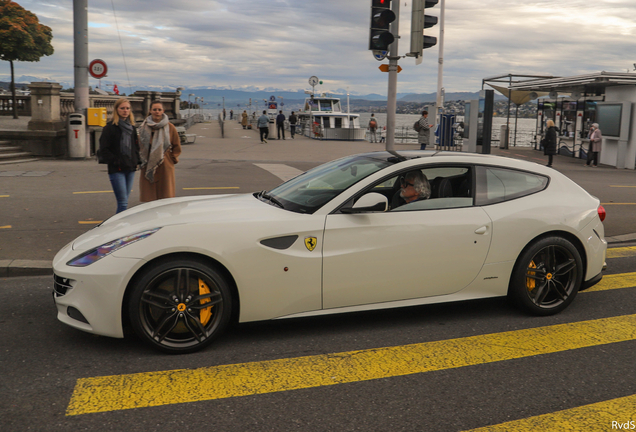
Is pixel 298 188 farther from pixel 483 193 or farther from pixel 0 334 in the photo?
pixel 0 334

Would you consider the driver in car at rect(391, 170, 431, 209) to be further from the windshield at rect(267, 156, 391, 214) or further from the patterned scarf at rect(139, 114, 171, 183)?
the patterned scarf at rect(139, 114, 171, 183)

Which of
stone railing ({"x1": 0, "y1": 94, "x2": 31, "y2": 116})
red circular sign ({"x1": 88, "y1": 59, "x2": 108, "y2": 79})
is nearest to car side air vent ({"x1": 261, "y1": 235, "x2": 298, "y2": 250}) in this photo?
red circular sign ({"x1": 88, "y1": 59, "x2": 108, "y2": 79})

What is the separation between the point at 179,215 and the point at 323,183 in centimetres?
131

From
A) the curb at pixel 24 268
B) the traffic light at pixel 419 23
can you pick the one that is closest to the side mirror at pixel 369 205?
the curb at pixel 24 268

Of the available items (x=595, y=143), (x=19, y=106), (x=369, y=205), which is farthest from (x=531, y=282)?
(x=19, y=106)

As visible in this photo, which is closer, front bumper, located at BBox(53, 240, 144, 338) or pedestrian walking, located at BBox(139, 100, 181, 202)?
front bumper, located at BBox(53, 240, 144, 338)

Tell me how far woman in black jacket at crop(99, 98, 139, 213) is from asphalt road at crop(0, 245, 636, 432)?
2829 millimetres

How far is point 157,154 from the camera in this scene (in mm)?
7711

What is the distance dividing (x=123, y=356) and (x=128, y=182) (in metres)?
4.39

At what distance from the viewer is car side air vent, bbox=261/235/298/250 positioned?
416cm

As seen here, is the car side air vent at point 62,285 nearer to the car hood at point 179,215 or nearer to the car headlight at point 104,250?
the car headlight at point 104,250

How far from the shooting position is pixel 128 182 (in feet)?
26.1

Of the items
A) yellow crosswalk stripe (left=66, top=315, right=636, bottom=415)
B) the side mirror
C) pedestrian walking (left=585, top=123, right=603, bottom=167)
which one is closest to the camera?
yellow crosswalk stripe (left=66, top=315, right=636, bottom=415)

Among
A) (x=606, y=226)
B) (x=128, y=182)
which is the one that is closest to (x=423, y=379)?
(x=128, y=182)
